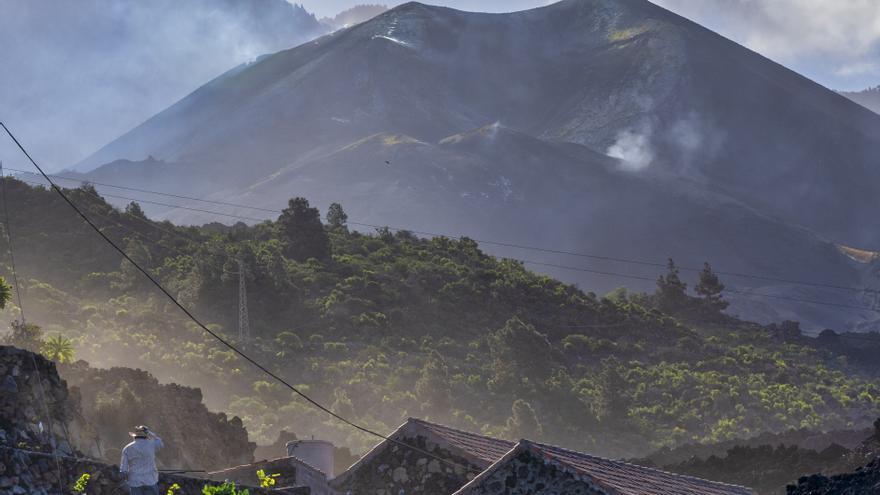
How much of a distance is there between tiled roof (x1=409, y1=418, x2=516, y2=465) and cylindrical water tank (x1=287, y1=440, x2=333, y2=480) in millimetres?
4535

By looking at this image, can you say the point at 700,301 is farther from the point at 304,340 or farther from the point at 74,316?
the point at 74,316

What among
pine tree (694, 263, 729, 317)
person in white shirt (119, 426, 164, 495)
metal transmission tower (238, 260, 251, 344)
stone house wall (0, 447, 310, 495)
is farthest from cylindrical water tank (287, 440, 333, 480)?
pine tree (694, 263, 729, 317)

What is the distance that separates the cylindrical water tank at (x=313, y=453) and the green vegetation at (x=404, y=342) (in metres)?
41.2

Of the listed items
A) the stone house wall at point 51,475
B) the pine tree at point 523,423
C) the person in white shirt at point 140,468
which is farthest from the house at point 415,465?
the pine tree at point 523,423

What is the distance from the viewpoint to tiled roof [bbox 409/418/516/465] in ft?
86.4

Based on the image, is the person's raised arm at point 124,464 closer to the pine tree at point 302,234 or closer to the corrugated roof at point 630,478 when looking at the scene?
the corrugated roof at point 630,478

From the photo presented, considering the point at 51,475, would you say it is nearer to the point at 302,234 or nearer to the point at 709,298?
the point at 302,234

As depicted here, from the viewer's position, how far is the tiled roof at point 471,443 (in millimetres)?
26328

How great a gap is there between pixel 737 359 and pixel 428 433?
9277 centimetres

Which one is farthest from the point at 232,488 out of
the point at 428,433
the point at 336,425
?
the point at 336,425

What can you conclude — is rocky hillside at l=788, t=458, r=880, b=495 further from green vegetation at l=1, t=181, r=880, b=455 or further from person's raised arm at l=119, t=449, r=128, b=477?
green vegetation at l=1, t=181, r=880, b=455

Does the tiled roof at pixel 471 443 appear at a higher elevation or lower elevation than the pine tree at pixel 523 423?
higher

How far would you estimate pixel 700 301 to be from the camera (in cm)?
14075

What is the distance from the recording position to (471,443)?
27.5m
